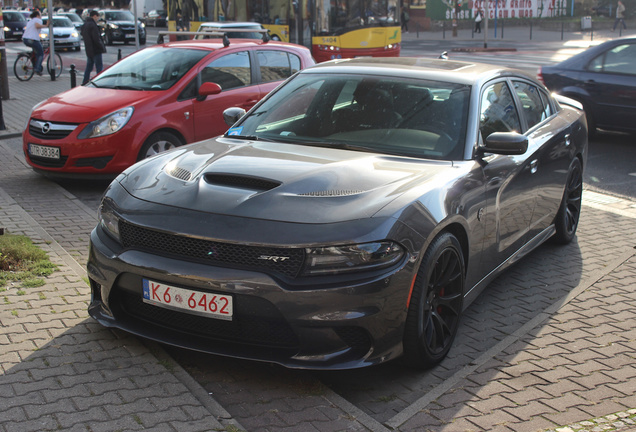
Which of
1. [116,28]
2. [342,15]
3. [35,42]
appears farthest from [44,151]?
[116,28]

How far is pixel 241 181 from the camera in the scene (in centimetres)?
Result: 405

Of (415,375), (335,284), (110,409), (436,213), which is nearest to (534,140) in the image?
(436,213)

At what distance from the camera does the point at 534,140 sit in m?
5.66

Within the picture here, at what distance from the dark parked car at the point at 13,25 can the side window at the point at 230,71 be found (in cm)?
3572

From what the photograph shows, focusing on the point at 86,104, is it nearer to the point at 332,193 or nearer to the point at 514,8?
the point at 332,193

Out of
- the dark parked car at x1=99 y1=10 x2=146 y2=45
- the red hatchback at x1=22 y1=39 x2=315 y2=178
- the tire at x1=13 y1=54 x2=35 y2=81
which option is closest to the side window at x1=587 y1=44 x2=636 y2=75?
the red hatchback at x1=22 y1=39 x2=315 y2=178

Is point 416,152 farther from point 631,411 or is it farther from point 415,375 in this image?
point 631,411

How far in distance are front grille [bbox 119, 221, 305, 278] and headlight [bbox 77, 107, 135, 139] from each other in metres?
4.53

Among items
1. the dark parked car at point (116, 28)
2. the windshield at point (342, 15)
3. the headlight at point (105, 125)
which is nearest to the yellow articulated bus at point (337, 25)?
the windshield at point (342, 15)

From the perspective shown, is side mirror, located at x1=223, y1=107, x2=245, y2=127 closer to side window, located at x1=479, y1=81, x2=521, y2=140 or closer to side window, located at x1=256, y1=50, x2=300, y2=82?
side window, located at x1=479, y1=81, x2=521, y2=140

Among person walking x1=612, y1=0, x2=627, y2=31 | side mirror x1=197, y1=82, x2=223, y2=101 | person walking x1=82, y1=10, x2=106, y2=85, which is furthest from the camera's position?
person walking x1=612, y1=0, x2=627, y2=31

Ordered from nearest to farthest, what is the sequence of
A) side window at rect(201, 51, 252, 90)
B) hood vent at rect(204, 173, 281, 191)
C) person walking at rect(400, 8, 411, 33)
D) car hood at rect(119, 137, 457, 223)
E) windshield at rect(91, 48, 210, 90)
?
car hood at rect(119, 137, 457, 223) < hood vent at rect(204, 173, 281, 191) < windshield at rect(91, 48, 210, 90) < side window at rect(201, 51, 252, 90) < person walking at rect(400, 8, 411, 33)

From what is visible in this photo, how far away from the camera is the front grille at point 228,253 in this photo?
3576 mm

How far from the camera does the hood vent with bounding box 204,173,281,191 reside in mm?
3975
